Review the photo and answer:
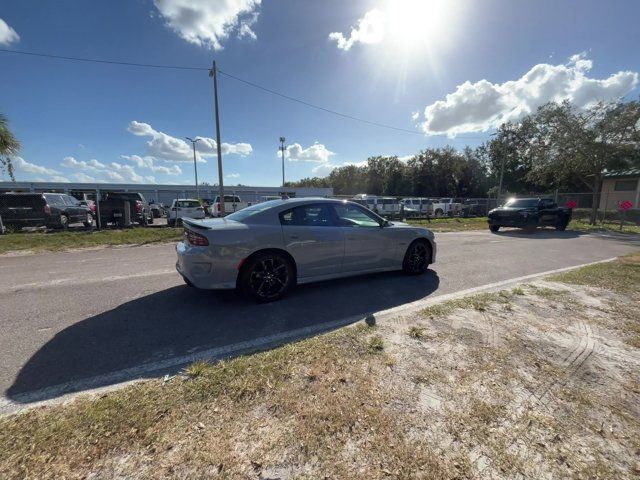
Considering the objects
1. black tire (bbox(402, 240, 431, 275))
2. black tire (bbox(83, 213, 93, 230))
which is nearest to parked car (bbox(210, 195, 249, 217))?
black tire (bbox(83, 213, 93, 230))

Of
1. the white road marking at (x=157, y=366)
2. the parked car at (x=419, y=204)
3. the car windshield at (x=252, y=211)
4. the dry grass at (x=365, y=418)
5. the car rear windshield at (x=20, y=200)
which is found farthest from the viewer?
the parked car at (x=419, y=204)

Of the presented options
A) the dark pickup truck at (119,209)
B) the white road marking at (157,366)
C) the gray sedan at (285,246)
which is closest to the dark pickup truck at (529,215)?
the gray sedan at (285,246)

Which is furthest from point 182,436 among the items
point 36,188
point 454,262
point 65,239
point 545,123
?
point 36,188

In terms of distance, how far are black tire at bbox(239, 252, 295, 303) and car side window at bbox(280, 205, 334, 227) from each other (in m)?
0.54

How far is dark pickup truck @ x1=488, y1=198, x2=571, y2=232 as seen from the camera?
1432 cm

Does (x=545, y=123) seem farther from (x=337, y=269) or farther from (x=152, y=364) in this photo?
(x=152, y=364)

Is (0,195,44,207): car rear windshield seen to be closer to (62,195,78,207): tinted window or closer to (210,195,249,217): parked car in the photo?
(62,195,78,207): tinted window

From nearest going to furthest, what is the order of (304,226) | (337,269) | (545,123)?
(304,226) → (337,269) → (545,123)

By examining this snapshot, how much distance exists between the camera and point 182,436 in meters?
1.77

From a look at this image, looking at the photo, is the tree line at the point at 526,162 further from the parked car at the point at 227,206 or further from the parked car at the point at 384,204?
the parked car at the point at 227,206

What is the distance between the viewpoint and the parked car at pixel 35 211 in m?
11.9

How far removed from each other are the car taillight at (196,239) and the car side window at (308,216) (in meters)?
1.07

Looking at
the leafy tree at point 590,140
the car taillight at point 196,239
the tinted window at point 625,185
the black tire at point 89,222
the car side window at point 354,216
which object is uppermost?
the leafy tree at point 590,140

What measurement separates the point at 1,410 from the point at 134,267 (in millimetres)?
4666
